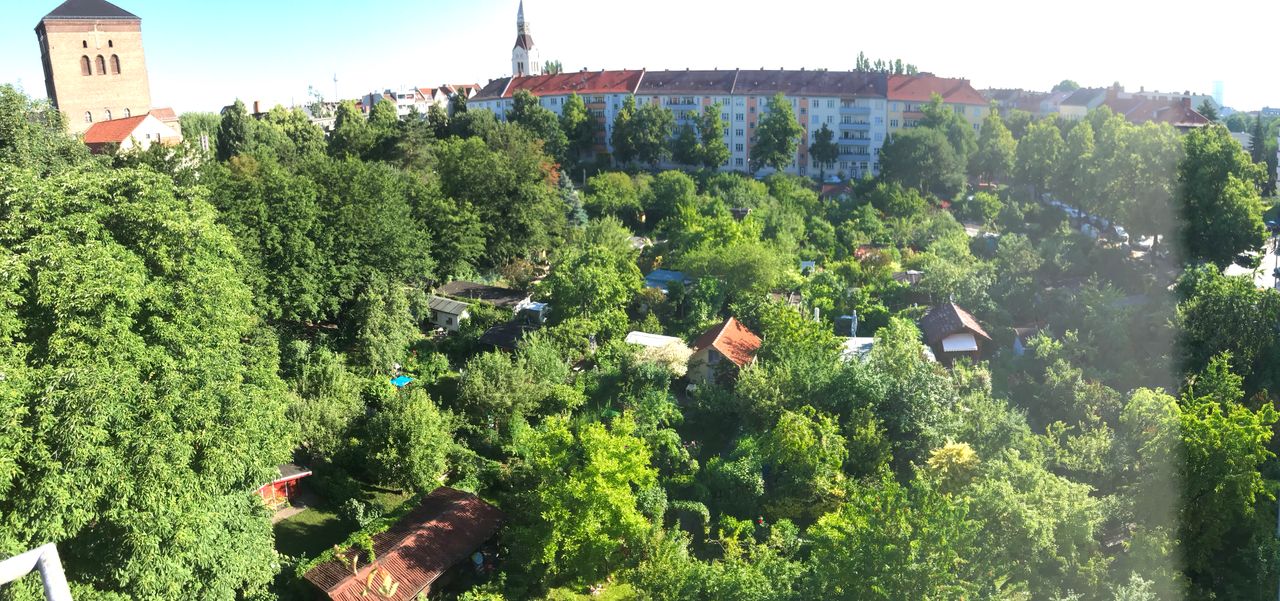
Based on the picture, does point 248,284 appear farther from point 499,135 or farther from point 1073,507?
point 499,135

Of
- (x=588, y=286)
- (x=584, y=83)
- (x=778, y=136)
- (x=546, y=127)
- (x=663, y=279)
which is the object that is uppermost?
(x=584, y=83)

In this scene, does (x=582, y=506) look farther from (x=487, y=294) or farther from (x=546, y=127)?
(x=546, y=127)

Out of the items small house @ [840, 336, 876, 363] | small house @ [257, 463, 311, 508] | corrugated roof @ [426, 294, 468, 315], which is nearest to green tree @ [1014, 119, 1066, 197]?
small house @ [840, 336, 876, 363]

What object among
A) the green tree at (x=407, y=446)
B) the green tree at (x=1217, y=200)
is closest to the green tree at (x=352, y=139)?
the green tree at (x=407, y=446)

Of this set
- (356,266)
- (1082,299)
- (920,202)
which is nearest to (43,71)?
(356,266)

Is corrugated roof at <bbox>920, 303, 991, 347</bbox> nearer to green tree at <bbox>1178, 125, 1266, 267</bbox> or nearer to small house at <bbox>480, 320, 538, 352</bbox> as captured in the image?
green tree at <bbox>1178, 125, 1266, 267</bbox>

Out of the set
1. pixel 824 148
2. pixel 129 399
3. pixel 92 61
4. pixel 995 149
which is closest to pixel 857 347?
pixel 129 399
